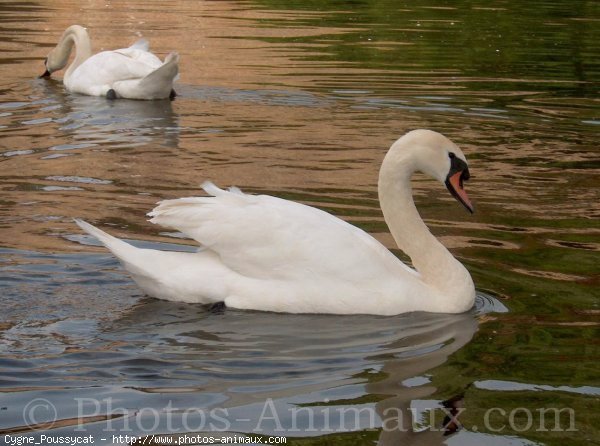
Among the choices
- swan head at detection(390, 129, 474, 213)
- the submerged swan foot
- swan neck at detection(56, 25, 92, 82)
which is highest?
swan head at detection(390, 129, 474, 213)

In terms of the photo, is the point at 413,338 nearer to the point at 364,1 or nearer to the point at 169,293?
the point at 169,293

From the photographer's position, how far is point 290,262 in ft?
22.4

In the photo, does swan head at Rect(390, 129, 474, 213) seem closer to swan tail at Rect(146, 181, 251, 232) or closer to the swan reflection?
swan tail at Rect(146, 181, 251, 232)

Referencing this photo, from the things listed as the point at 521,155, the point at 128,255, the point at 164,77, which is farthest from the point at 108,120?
the point at 128,255

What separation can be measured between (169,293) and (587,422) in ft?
8.12

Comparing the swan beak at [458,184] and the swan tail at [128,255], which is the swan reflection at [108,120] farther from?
the swan beak at [458,184]

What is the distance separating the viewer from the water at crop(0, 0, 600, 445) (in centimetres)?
555

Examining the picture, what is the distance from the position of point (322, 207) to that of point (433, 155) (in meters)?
2.24

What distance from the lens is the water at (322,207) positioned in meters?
5.55

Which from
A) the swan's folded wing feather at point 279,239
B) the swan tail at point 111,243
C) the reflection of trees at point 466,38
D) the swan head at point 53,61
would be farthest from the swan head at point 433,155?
the swan head at point 53,61

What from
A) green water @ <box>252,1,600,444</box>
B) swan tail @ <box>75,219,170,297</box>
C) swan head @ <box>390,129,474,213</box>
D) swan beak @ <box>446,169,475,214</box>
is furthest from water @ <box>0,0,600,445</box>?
swan head @ <box>390,129,474,213</box>

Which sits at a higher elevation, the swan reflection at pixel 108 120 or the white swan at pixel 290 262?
the white swan at pixel 290 262

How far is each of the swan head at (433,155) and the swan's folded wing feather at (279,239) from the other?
1.71ft

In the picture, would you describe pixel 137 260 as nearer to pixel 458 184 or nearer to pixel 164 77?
pixel 458 184
